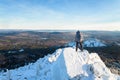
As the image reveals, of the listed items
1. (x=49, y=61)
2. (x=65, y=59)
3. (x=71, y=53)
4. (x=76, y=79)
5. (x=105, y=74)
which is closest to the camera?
(x=76, y=79)

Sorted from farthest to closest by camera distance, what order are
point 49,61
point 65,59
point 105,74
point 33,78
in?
point 49,61, point 33,78, point 65,59, point 105,74

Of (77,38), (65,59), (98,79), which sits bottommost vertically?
(98,79)

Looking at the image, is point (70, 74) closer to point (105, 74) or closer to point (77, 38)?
point (105, 74)

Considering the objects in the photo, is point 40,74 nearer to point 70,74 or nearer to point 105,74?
point 70,74

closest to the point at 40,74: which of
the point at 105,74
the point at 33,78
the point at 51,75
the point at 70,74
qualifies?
the point at 33,78

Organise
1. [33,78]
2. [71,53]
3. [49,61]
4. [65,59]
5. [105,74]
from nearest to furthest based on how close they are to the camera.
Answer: [105,74] → [65,59] → [71,53] → [33,78] → [49,61]

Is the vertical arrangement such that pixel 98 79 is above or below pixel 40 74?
above

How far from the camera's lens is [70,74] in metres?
12.9

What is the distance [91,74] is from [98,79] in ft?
2.13

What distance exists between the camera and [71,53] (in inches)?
626

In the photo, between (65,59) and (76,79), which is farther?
(65,59)

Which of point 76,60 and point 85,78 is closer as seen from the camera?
point 85,78

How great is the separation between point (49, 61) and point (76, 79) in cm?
808

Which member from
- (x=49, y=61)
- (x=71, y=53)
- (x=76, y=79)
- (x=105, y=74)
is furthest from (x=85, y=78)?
(x=49, y=61)
